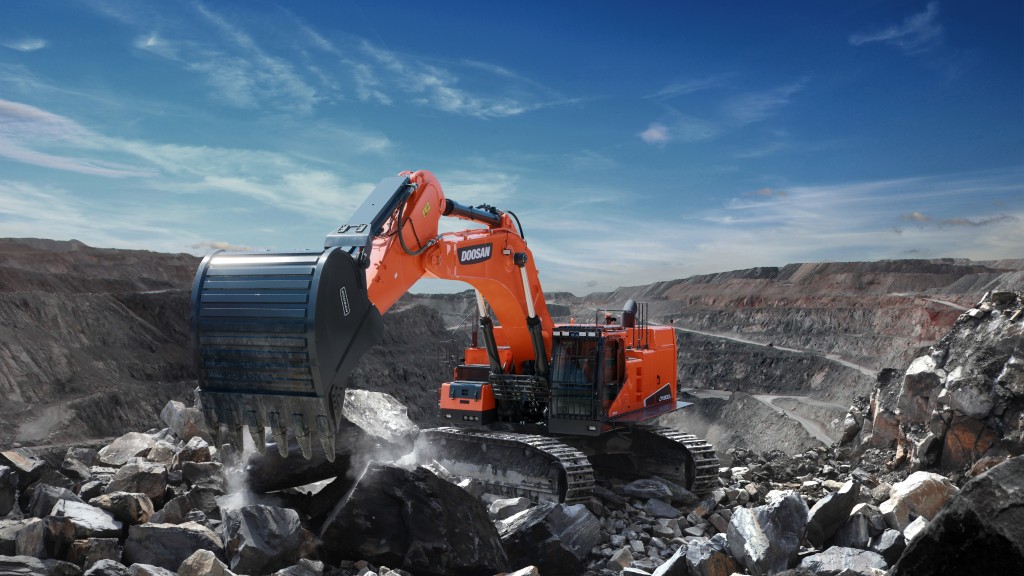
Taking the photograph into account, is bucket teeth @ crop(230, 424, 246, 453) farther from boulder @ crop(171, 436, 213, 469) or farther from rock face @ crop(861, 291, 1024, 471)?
rock face @ crop(861, 291, 1024, 471)

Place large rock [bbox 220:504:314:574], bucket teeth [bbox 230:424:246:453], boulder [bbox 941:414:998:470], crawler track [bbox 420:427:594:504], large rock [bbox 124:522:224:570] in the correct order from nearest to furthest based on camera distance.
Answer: bucket teeth [bbox 230:424:246:453]
large rock [bbox 220:504:314:574]
large rock [bbox 124:522:224:570]
crawler track [bbox 420:427:594:504]
boulder [bbox 941:414:998:470]

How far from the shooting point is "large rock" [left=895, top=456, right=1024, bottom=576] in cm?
320

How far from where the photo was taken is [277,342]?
5578 millimetres

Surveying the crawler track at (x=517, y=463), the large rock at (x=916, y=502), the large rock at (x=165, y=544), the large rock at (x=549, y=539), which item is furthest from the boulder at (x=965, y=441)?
the large rock at (x=165, y=544)

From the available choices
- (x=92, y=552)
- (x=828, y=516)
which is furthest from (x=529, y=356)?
(x=92, y=552)

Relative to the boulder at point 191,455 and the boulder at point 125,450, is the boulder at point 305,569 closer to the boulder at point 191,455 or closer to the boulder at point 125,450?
the boulder at point 191,455

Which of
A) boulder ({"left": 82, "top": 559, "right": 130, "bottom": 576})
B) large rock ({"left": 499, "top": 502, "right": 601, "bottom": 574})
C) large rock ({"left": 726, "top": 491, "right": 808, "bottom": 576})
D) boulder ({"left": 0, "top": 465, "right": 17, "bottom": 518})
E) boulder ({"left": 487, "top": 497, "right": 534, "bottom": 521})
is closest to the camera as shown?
boulder ({"left": 82, "top": 559, "right": 130, "bottom": 576})

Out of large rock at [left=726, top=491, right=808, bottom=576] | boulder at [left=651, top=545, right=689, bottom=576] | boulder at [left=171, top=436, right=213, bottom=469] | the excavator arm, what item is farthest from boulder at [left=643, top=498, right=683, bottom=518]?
boulder at [left=171, top=436, right=213, bottom=469]

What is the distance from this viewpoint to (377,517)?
679 cm

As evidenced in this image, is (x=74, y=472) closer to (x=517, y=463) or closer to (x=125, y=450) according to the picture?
(x=125, y=450)

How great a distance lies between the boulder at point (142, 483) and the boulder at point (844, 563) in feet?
19.4

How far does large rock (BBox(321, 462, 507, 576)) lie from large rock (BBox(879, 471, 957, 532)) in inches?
177

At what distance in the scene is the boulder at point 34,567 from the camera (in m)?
5.84

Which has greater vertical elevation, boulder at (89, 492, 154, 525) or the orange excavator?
the orange excavator
